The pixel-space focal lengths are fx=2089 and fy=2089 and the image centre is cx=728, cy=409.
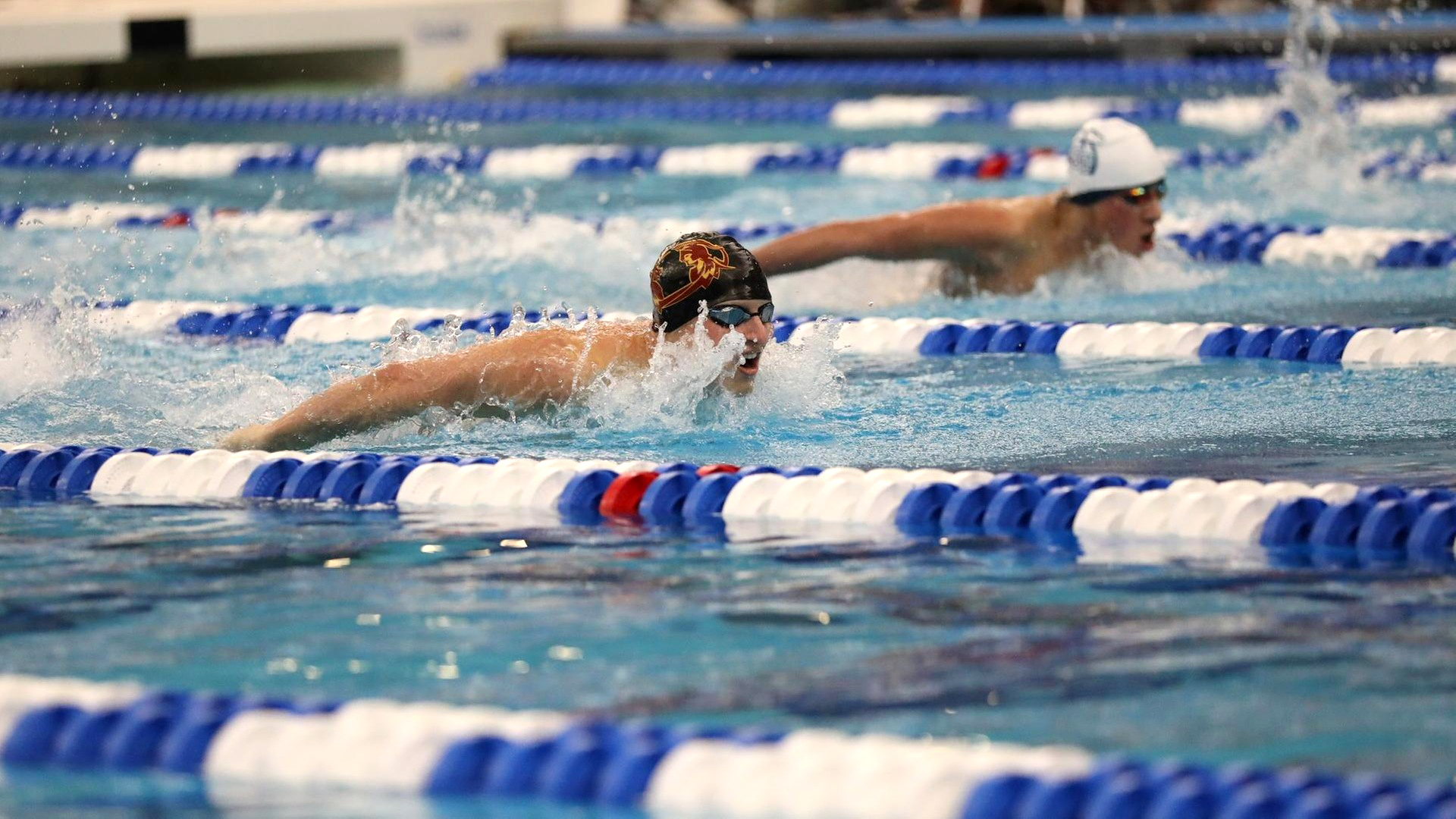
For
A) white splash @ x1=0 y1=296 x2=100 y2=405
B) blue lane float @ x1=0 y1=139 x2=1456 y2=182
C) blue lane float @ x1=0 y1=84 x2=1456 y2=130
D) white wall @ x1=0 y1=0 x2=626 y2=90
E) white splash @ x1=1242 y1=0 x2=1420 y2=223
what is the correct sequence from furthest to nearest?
1. white wall @ x1=0 y1=0 x2=626 y2=90
2. blue lane float @ x1=0 y1=84 x2=1456 y2=130
3. blue lane float @ x1=0 y1=139 x2=1456 y2=182
4. white splash @ x1=1242 y1=0 x2=1420 y2=223
5. white splash @ x1=0 y1=296 x2=100 y2=405

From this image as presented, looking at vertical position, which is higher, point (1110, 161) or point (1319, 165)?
point (1110, 161)

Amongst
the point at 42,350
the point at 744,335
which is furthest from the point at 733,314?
the point at 42,350

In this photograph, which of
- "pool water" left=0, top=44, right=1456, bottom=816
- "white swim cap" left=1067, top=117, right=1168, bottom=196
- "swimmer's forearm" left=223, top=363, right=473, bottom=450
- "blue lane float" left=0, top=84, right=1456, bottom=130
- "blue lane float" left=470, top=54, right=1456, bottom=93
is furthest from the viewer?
"blue lane float" left=470, top=54, right=1456, bottom=93

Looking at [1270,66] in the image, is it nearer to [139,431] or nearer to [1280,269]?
[1280,269]

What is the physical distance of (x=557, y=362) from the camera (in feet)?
13.9

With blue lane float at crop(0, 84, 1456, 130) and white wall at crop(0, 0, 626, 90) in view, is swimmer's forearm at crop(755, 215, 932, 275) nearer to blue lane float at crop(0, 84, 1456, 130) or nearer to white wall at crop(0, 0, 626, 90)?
blue lane float at crop(0, 84, 1456, 130)

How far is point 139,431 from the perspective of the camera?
4.52 meters

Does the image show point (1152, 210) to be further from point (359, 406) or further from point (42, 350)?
point (42, 350)

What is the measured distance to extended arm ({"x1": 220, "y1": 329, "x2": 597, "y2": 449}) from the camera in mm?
4102

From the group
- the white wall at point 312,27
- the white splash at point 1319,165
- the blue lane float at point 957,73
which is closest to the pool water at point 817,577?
the white splash at point 1319,165

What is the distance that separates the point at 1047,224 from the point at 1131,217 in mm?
236

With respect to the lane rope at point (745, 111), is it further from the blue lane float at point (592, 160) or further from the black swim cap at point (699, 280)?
the black swim cap at point (699, 280)

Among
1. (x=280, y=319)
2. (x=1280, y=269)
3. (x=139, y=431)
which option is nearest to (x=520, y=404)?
(x=139, y=431)

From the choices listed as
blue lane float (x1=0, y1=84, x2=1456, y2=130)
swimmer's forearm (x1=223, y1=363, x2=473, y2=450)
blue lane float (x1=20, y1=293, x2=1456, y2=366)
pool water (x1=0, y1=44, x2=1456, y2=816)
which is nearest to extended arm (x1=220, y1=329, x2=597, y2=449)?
swimmer's forearm (x1=223, y1=363, x2=473, y2=450)
